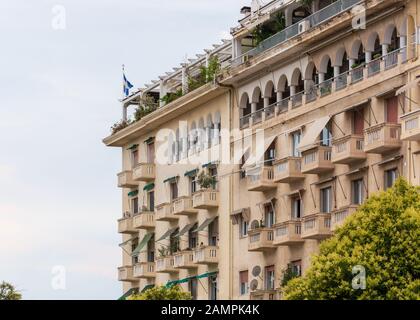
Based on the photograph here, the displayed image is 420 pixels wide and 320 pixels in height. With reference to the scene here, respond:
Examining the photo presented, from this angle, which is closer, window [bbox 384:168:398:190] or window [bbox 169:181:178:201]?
window [bbox 384:168:398:190]

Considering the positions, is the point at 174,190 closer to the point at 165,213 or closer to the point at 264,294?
the point at 165,213

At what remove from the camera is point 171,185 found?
76.1 meters

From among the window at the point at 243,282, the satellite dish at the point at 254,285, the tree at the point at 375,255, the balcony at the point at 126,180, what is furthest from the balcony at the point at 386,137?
the balcony at the point at 126,180

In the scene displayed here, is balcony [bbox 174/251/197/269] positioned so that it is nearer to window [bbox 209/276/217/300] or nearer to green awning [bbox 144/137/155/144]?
window [bbox 209/276/217/300]

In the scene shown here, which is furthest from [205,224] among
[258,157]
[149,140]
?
[149,140]

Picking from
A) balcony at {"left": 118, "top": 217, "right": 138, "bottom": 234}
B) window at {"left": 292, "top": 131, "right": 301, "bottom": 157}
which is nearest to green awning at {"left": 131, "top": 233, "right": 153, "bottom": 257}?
balcony at {"left": 118, "top": 217, "right": 138, "bottom": 234}

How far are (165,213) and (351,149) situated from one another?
20.7 m

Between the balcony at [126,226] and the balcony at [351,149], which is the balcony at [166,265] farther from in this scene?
the balcony at [351,149]

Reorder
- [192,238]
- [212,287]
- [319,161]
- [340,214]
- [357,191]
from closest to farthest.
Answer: [340,214]
[357,191]
[319,161]
[212,287]
[192,238]

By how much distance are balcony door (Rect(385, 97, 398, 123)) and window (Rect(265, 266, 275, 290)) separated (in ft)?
36.8

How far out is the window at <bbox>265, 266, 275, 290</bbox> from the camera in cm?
6356

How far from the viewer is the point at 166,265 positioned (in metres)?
74.2

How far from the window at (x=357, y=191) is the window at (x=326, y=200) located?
2086mm

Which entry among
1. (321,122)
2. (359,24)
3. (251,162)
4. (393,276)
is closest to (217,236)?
(251,162)
